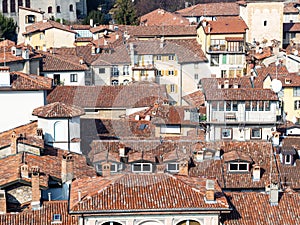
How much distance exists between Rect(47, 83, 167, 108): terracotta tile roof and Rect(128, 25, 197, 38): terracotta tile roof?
14539 mm

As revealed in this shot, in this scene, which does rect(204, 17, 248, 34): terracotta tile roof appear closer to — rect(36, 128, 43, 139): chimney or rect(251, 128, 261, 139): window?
rect(251, 128, 261, 139): window

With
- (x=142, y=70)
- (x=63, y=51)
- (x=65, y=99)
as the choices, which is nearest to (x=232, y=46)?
(x=142, y=70)

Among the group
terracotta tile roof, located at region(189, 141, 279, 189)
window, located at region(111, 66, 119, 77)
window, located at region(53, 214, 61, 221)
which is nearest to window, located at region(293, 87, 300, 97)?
window, located at region(111, 66, 119, 77)

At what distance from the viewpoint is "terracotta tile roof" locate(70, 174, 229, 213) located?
1675 cm

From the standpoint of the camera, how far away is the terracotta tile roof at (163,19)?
6072 centimetres

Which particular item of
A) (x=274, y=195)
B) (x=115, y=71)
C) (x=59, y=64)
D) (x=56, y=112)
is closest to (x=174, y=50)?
(x=115, y=71)

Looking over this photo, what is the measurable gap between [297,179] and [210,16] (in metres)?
43.0

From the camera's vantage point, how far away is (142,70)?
43375 millimetres

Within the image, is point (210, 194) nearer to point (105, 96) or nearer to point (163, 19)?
point (105, 96)

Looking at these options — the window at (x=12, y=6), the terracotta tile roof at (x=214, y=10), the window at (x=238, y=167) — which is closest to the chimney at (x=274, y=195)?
the window at (x=238, y=167)

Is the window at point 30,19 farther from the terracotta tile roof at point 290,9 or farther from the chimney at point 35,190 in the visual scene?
the chimney at point 35,190

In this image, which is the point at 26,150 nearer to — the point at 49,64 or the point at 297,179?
the point at 297,179

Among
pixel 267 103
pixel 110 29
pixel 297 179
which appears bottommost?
pixel 297 179

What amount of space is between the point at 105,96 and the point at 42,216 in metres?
17.3
